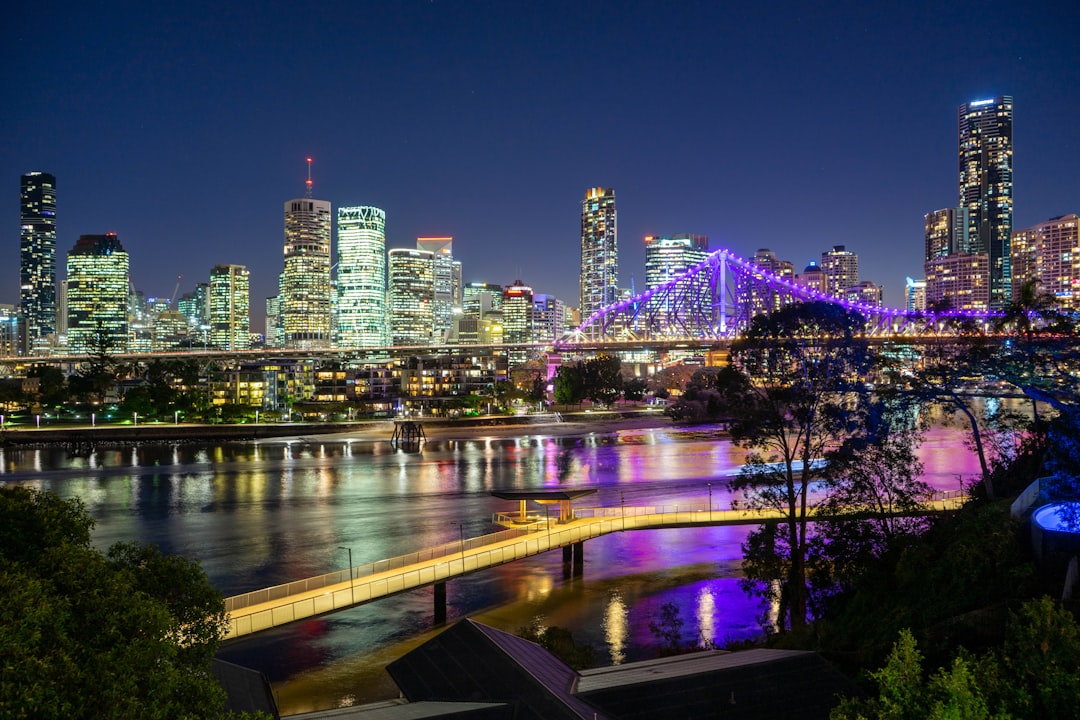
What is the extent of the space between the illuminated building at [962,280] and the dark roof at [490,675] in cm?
18590

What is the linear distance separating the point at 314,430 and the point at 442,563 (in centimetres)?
5625

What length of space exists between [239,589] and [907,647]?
62.2 feet

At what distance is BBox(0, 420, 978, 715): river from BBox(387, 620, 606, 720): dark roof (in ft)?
14.9

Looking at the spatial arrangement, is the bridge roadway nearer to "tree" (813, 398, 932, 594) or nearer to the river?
the river

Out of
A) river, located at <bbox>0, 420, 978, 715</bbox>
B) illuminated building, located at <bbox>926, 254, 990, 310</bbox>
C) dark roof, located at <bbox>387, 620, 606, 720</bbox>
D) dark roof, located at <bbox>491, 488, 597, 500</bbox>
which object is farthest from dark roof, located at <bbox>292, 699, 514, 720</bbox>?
illuminated building, located at <bbox>926, 254, 990, 310</bbox>

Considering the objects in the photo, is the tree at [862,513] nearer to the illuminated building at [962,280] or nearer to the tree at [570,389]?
the tree at [570,389]

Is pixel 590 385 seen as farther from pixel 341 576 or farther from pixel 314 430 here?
pixel 341 576

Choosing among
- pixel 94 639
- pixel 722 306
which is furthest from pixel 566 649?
pixel 722 306

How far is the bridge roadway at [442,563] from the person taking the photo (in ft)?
52.3

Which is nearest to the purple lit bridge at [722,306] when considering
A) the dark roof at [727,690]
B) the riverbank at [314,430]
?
the riverbank at [314,430]

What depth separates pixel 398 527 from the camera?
98.2 feet

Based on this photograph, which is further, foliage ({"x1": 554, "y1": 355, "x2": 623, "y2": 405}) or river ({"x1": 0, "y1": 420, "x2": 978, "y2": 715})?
foliage ({"x1": 554, "y1": 355, "x2": 623, "y2": 405})

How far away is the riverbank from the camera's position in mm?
64375

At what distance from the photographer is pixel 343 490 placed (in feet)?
129
